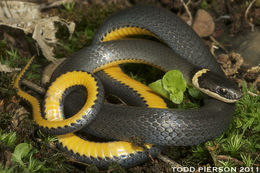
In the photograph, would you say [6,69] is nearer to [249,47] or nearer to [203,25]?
[203,25]

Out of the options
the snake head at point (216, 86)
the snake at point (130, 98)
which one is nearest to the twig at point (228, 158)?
the snake at point (130, 98)

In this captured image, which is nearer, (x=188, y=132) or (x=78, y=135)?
(x=188, y=132)

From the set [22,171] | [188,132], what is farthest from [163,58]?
[22,171]

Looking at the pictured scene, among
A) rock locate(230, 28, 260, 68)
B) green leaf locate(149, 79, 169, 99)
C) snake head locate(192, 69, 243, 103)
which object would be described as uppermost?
rock locate(230, 28, 260, 68)

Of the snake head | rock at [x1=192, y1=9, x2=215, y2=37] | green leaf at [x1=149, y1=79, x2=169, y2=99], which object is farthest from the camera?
rock at [x1=192, y1=9, x2=215, y2=37]

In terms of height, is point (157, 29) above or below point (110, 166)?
above

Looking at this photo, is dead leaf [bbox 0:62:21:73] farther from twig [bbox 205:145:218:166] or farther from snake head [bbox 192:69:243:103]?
twig [bbox 205:145:218:166]

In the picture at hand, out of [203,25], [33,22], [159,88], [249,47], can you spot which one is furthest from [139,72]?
[33,22]

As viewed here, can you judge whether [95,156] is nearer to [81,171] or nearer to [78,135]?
[81,171]

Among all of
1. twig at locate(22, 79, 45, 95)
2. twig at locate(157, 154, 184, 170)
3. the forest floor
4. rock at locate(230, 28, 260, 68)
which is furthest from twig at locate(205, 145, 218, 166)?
twig at locate(22, 79, 45, 95)
